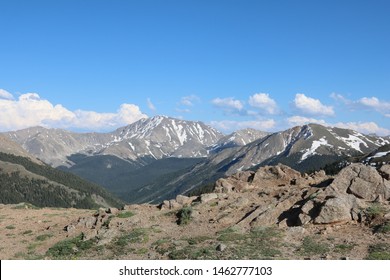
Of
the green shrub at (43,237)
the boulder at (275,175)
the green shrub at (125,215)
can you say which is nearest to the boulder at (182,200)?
A: the green shrub at (125,215)

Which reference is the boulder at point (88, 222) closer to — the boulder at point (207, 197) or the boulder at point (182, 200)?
the boulder at point (182, 200)

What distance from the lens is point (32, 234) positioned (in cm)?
3559

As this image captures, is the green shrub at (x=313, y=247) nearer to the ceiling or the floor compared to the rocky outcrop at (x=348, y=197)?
nearer to the floor

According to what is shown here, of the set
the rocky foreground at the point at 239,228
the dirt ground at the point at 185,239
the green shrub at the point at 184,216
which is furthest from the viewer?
the green shrub at the point at 184,216

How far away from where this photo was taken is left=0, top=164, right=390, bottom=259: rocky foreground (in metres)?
26.3

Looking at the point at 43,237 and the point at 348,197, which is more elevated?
the point at 348,197

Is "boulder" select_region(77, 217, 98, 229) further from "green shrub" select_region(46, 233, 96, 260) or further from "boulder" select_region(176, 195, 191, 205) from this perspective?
"boulder" select_region(176, 195, 191, 205)

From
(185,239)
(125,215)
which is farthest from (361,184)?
(125,215)

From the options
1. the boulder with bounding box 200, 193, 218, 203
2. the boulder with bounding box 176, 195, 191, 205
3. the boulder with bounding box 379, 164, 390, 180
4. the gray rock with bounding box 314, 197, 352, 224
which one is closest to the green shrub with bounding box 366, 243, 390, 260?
the gray rock with bounding box 314, 197, 352, 224

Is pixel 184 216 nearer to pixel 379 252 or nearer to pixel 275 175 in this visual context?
pixel 379 252

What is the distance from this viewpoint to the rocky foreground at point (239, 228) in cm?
2627

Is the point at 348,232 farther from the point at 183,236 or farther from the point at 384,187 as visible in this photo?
the point at 183,236

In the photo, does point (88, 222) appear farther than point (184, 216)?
Yes

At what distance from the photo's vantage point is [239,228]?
3059 centimetres
